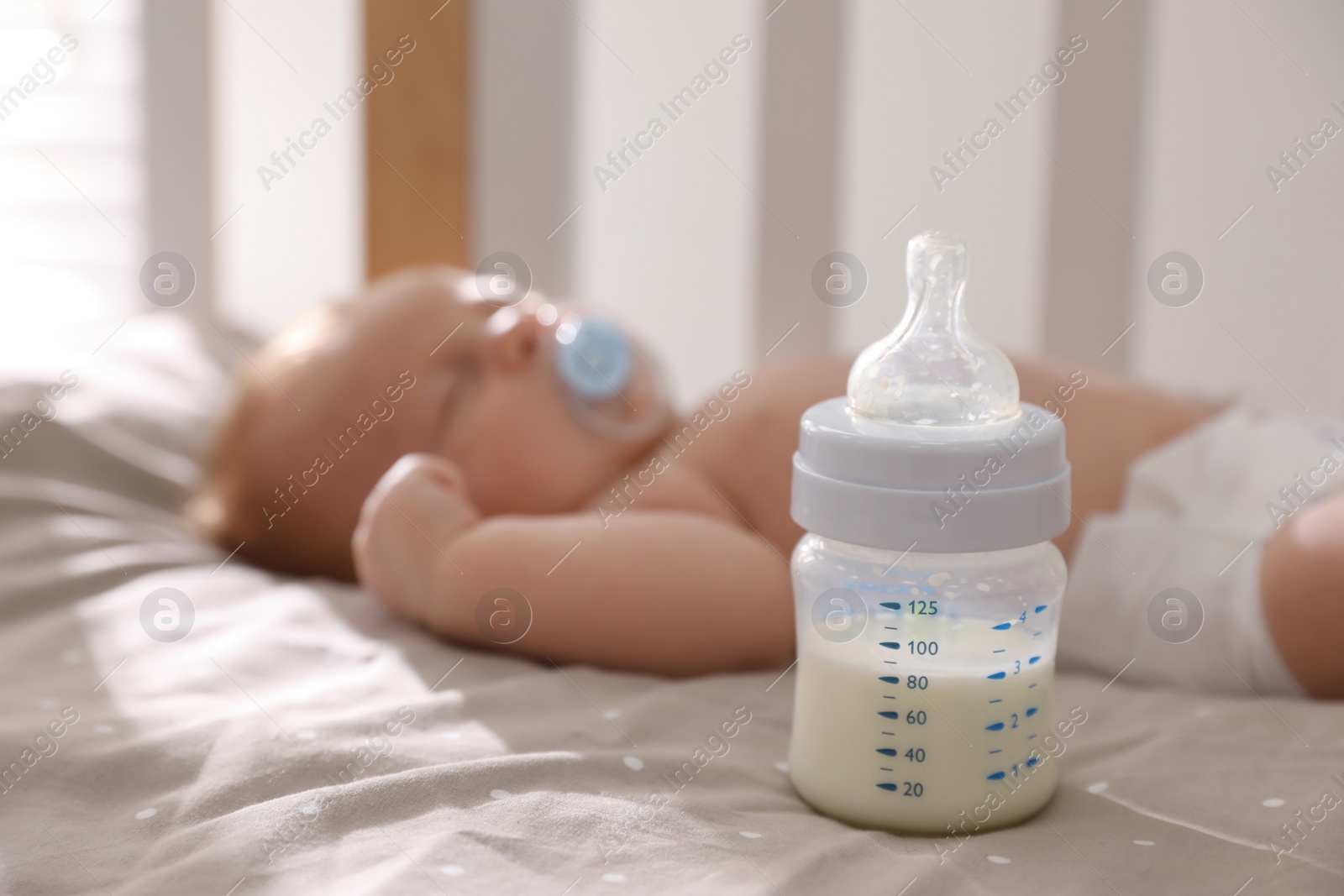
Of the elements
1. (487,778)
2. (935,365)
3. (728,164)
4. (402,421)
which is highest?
(728,164)

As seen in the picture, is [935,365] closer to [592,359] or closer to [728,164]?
[592,359]

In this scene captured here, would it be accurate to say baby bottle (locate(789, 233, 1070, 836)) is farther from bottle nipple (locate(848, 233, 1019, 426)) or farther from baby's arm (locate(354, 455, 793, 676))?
baby's arm (locate(354, 455, 793, 676))

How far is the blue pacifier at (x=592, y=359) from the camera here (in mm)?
1049

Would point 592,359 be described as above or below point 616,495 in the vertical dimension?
above

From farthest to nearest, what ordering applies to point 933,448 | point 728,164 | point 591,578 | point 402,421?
1. point 728,164
2. point 402,421
3. point 591,578
4. point 933,448

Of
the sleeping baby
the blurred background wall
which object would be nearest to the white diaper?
the sleeping baby

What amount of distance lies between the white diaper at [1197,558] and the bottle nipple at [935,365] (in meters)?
0.38

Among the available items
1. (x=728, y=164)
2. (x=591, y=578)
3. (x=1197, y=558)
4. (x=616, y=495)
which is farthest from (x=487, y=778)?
(x=728, y=164)

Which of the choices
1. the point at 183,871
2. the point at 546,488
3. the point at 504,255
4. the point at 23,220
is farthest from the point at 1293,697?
the point at 23,220

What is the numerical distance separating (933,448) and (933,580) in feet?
0.24

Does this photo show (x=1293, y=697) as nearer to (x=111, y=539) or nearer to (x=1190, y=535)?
(x=1190, y=535)

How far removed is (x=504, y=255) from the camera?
54.7 inches

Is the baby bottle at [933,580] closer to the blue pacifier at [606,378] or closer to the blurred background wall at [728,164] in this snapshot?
the blue pacifier at [606,378]

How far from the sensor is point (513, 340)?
1.05 meters
